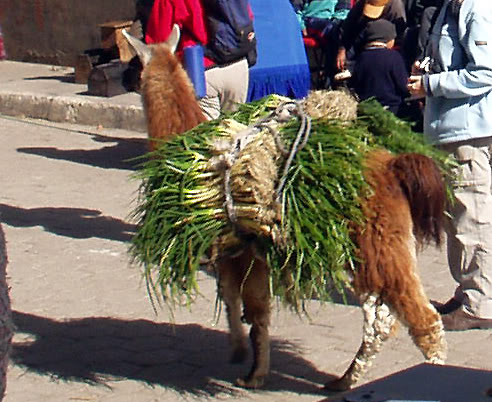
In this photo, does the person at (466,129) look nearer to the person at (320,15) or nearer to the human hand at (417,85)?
the human hand at (417,85)

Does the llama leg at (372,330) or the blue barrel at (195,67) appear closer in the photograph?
the llama leg at (372,330)

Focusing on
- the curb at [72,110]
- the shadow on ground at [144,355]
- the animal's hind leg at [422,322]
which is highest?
the animal's hind leg at [422,322]

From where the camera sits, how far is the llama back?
5.30 meters

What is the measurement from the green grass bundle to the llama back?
491 mm

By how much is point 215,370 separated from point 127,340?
65cm

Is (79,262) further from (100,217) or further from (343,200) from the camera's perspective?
(343,200)

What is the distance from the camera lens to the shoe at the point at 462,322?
5.69m

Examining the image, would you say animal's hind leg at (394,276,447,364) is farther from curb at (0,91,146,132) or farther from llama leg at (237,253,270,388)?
curb at (0,91,146,132)

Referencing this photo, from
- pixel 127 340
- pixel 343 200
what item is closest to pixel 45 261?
pixel 127 340

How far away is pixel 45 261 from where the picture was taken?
7102 mm

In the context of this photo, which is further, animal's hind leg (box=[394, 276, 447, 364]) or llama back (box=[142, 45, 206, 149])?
llama back (box=[142, 45, 206, 149])

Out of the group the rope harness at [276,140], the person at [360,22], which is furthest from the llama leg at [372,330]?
the person at [360,22]

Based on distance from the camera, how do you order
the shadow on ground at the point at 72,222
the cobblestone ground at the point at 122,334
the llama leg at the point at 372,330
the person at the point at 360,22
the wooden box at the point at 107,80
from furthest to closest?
the wooden box at the point at 107,80 → the person at the point at 360,22 → the shadow on ground at the point at 72,222 → the cobblestone ground at the point at 122,334 → the llama leg at the point at 372,330

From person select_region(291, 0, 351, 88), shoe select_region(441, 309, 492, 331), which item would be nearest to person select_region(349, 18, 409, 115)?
person select_region(291, 0, 351, 88)
